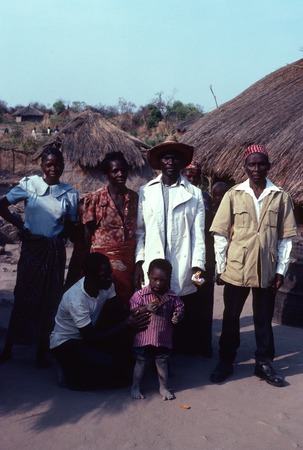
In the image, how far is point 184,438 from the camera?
3264mm

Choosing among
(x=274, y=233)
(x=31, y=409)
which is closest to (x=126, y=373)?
(x=31, y=409)

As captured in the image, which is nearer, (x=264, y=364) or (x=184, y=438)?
(x=184, y=438)

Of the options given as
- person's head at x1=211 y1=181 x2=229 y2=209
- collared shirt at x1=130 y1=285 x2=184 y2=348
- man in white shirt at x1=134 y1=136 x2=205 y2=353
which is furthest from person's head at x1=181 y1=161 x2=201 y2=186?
collared shirt at x1=130 y1=285 x2=184 y2=348

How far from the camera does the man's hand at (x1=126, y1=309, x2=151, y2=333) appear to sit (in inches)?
149

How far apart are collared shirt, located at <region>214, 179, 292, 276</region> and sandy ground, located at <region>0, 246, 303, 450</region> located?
2.74 feet

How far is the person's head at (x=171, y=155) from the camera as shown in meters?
4.02

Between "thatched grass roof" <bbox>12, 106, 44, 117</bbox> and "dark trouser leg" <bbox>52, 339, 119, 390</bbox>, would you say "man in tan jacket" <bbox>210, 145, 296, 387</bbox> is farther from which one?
"thatched grass roof" <bbox>12, 106, 44, 117</bbox>

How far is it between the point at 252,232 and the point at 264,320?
637 mm

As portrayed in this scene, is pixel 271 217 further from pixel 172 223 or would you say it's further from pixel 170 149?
pixel 170 149

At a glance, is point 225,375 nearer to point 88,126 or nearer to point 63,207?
point 63,207

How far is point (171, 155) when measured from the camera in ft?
13.3

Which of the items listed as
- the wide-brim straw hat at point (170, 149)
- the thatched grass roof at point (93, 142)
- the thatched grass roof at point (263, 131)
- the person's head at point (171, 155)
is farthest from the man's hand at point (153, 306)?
the thatched grass roof at point (93, 142)

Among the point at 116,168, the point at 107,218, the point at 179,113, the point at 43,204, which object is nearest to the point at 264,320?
the point at 107,218

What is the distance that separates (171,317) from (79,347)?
2.10ft
